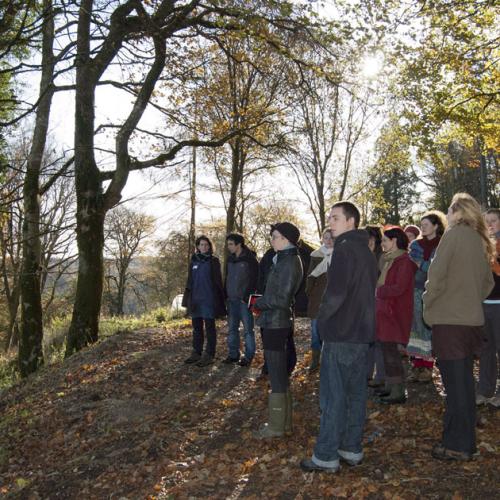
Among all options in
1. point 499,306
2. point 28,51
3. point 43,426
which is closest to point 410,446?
point 499,306

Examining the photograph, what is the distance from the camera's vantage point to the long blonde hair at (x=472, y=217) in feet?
13.2

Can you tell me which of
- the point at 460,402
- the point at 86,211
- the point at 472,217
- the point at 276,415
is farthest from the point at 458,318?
the point at 86,211

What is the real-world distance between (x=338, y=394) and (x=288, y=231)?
5.71 feet

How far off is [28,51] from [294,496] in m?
13.5

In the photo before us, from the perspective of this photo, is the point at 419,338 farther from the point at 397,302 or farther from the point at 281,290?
the point at 281,290

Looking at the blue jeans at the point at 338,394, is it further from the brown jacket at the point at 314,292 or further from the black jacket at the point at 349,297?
the brown jacket at the point at 314,292

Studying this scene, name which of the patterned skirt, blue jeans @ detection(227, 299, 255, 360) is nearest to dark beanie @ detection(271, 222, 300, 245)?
the patterned skirt

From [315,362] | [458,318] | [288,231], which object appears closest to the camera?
[458,318]

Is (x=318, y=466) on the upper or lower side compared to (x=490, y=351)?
lower

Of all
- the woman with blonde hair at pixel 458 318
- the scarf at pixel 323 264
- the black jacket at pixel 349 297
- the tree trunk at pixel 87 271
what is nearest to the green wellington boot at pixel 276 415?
the black jacket at pixel 349 297

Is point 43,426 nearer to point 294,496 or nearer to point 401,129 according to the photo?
A: point 294,496

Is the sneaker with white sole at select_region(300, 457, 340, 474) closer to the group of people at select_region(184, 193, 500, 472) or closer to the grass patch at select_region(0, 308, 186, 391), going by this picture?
the group of people at select_region(184, 193, 500, 472)

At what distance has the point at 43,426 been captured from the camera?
6.42 m

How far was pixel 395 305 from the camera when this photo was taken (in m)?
5.36
